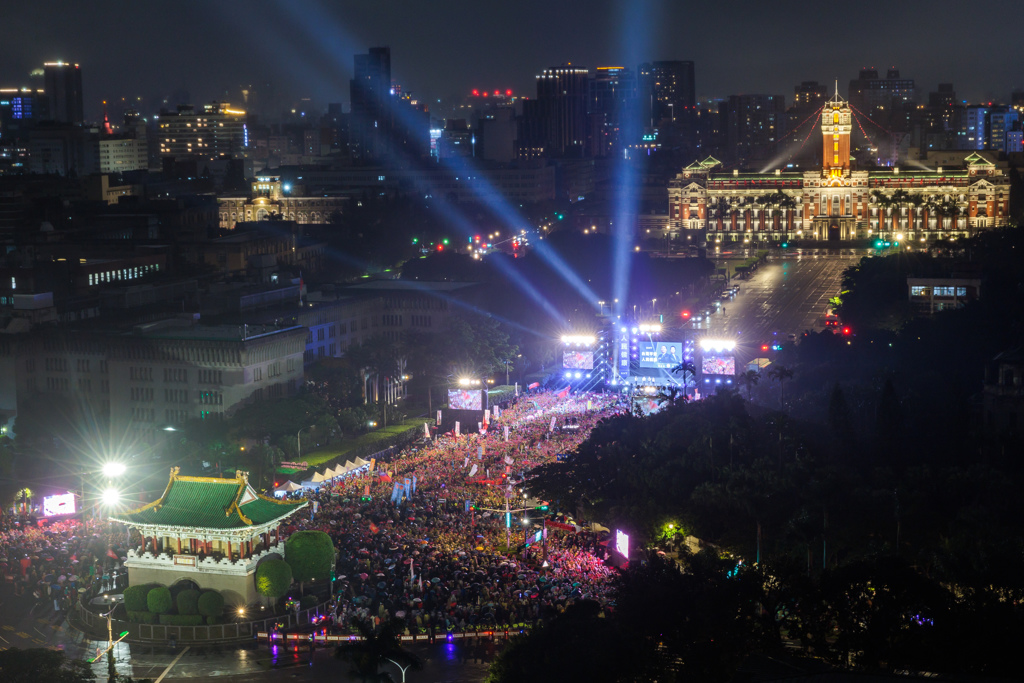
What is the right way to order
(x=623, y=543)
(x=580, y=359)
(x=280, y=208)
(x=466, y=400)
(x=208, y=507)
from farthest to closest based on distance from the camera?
(x=280, y=208) → (x=580, y=359) → (x=466, y=400) → (x=623, y=543) → (x=208, y=507)

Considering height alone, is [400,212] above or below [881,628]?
above

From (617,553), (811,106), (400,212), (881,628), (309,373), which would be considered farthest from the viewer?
(811,106)

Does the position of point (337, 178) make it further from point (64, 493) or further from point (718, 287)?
point (64, 493)

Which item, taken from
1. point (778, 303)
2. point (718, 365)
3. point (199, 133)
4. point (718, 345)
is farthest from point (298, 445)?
point (199, 133)

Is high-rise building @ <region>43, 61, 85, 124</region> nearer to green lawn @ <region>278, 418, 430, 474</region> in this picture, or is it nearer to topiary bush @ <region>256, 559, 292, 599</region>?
green lawn @ <region>278, 418, 430, 474</region>

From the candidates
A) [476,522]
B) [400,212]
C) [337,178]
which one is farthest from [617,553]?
[337,178]

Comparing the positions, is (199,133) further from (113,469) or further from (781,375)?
(113,469)
